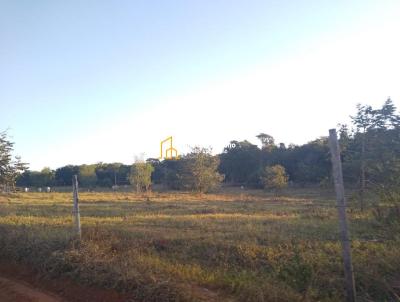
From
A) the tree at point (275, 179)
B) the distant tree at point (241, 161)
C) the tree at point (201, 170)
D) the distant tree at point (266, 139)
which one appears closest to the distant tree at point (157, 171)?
the distant tree at point (241, 161)

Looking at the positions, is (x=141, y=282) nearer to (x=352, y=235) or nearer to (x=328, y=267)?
(x=328, y=267)

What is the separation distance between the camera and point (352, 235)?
12.1 m

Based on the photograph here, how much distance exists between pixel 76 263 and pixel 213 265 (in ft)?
9.34

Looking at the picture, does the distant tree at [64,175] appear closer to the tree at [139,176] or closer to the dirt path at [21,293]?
the tree at [139,176]

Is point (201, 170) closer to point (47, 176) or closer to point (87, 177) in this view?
point (87, 177)

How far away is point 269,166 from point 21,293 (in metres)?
53.5

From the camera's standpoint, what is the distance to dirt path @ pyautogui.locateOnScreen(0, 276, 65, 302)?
6836 mm

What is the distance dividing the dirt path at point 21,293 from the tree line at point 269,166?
7017mm

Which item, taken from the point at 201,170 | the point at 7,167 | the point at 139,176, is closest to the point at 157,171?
the point at 139,176

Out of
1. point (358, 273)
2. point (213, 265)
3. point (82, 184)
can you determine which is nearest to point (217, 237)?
point (213, 265)

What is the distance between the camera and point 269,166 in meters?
59.0

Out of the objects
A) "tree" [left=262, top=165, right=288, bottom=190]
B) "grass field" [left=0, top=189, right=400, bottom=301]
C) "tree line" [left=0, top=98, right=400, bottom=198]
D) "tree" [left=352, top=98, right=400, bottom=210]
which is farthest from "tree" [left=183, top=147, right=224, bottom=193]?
"grass field" [left=0, top=189, right=400, bottom=301]

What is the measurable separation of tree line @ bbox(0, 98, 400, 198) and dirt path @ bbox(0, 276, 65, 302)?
7017mm

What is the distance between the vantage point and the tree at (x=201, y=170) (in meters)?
44.3
